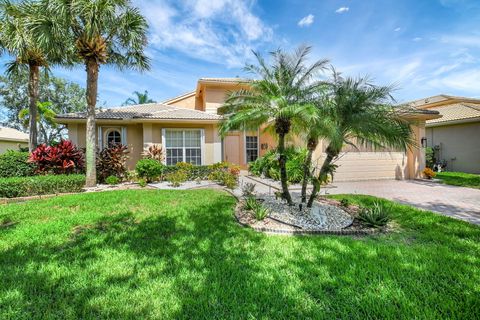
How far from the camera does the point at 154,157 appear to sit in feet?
46.1

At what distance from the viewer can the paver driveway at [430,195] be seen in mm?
7288

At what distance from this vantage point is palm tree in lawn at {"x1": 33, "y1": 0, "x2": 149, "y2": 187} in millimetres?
9203

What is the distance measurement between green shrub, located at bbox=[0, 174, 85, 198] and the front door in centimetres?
948

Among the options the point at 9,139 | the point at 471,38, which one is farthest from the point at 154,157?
the point at 9,139

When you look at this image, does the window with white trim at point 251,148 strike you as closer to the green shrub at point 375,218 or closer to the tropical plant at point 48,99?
the green shrub at point 375,218

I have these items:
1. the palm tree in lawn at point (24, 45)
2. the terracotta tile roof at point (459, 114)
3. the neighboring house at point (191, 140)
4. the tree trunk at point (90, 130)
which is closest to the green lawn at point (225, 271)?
the tree trunk at point (90, 130)

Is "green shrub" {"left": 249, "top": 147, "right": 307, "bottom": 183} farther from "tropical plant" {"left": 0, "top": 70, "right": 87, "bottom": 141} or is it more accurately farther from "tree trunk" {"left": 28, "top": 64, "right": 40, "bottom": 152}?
"tropical plant" {"left": 0, "top": 70, "right": 87, "bottom": 141}

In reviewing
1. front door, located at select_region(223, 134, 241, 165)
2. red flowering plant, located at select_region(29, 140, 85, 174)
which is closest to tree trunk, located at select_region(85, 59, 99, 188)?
red flowering plant, located at select_region(29, 140, 85, 174)

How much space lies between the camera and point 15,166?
36.7 feet

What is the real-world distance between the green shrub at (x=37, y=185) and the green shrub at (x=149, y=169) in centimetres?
287

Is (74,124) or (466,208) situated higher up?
(74,124)

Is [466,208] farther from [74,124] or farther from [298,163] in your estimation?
[74,124]

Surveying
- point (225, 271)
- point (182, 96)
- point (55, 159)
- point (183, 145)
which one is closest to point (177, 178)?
point (183, 145)

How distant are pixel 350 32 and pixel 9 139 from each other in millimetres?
31013
